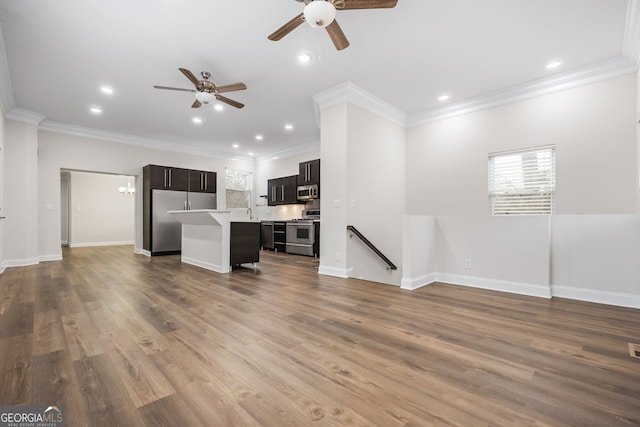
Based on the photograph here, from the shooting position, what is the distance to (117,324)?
95.4 inches

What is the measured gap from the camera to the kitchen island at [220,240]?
4.66 metres

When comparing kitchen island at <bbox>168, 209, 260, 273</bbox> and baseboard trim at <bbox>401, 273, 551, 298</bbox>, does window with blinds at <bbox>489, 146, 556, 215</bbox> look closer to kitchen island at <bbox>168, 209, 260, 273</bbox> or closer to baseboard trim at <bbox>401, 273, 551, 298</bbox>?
baseboard trim at <bbox>401, 273, 551, 298</bbox>

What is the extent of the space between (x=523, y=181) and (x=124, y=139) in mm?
8539

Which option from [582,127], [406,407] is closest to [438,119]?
[582,127]

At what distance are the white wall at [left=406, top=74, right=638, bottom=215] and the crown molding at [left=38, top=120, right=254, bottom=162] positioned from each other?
6.08 meters

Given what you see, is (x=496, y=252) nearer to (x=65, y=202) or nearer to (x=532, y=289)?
(x=532, y=289)

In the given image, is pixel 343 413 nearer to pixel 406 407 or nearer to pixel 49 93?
pixel 406 407

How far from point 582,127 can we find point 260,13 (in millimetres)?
4506

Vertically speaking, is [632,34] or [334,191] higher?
[632,34]

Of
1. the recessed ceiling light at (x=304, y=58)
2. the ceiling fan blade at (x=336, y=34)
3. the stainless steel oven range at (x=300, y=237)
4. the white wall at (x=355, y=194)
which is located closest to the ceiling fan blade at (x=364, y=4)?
the ceiling fan blade at (x=336, y=34)

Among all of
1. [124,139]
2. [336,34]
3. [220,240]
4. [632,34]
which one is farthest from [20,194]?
[632,34]

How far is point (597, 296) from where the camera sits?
10.2 ft

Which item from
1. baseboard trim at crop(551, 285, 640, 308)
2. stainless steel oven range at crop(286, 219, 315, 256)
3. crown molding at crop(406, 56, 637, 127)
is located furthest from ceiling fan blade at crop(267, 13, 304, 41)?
stainless steel oven range at crop(286, 219, 315, 256)

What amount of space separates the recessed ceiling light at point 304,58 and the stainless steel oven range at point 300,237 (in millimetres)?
3911
